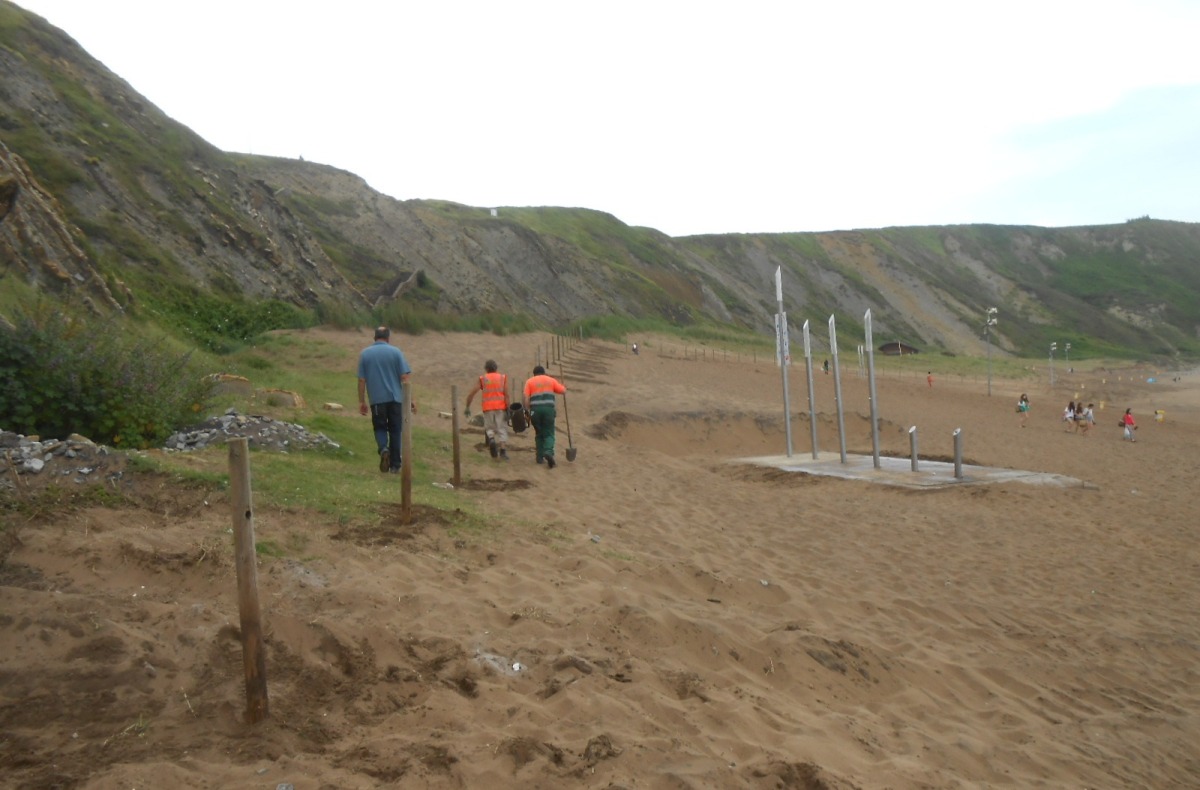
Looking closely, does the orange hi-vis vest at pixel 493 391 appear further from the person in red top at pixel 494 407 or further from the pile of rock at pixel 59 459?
the pile of rock at pixel 59 459

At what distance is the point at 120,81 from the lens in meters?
33.7

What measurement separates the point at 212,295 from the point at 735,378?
1710cm

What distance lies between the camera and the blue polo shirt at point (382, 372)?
9875 mm

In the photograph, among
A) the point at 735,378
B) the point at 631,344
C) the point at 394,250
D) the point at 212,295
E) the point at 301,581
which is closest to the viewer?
the point at 301,581

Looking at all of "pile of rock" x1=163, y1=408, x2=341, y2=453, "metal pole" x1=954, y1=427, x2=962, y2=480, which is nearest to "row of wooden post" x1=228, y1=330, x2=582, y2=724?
"pile of rock" x1=163, y1=408, x2=341, y2=453

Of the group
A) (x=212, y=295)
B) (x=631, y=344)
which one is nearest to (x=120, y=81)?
(x=212, y=295)

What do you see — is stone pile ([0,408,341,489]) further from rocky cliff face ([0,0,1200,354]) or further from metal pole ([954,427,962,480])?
metal pole ([954,427,962,480])

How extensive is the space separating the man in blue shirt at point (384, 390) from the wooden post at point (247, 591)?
223 inches

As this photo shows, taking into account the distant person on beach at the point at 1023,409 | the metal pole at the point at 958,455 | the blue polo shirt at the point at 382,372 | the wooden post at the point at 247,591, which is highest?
the blue polo shirt at the point at 382,372

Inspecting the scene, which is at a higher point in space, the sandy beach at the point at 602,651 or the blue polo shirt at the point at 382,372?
the blue polo shirt at the point at 382,372

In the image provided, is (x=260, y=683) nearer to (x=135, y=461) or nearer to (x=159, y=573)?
(x=159, y=573)

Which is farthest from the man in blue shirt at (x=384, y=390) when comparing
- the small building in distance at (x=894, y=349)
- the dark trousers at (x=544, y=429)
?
the small building in distance at (x=894, y=349)

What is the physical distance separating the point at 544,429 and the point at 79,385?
5808mm

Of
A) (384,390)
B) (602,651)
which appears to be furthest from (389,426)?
(602,651)
